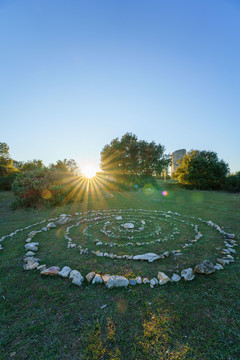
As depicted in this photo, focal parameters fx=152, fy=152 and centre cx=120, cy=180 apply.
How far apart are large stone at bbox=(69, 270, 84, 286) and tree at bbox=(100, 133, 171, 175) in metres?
26.3

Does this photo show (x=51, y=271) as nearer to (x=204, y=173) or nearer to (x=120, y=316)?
(x=120, y=316)

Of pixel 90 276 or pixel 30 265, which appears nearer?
pixel 90 276

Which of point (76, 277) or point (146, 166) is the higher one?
point (146, 166)

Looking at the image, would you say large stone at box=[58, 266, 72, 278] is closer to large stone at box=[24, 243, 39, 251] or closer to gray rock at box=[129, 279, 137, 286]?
gray rock at box=[129, 279, 137, 286]

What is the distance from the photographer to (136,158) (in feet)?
99.5

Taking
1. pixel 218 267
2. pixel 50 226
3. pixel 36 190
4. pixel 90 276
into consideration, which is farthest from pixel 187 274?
pixel 36 190

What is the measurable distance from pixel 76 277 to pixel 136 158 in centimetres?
2781

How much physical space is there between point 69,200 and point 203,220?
10.7 meters

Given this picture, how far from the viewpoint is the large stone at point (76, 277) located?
3.54 m

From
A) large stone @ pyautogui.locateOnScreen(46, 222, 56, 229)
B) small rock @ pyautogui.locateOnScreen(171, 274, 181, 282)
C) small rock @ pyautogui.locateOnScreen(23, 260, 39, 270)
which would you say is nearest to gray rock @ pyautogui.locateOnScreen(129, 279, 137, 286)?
small rock @ pyautogui.locateOnScreen(171, 274, 181, 282)

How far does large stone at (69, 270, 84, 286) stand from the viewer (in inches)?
139

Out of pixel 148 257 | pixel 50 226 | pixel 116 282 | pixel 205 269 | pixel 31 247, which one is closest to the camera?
pixel 116 282

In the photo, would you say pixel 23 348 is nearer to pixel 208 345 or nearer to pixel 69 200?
pixel 208 345

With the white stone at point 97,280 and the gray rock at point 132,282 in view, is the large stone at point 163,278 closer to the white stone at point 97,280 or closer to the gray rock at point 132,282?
the gray rock at point 132,282
